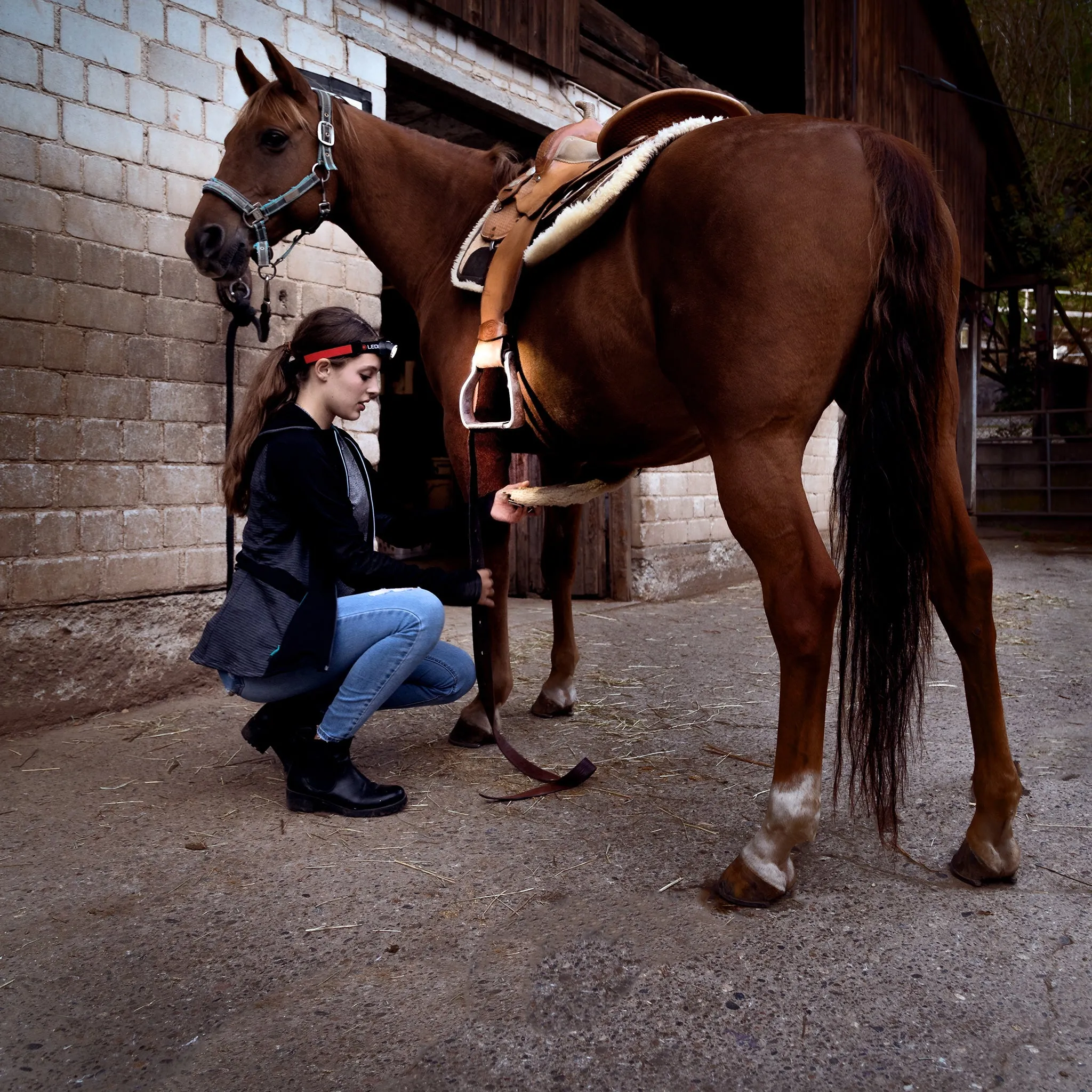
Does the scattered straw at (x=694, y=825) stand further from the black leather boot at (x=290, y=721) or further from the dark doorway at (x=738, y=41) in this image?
the dark doorway at (x=738, y=41)

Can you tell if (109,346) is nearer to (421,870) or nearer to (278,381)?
(278,381)

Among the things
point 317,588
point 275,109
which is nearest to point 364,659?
point 317,588

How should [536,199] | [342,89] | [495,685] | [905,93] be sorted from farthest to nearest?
[905,93] < [342,89] < [495,685] < [536,199]

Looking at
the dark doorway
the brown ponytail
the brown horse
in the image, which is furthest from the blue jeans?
the dark doorway

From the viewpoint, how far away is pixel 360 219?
3113mm

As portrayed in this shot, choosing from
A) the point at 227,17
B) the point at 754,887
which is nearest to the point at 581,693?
the point at 754,887

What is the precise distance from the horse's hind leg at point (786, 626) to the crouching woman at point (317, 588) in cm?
80

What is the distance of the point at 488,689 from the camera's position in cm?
256

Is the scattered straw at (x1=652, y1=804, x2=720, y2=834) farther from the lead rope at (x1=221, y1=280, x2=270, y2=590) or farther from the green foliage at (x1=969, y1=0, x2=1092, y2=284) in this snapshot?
the green foliage at (x1=969, y1=0, x2=1092, y2=284)

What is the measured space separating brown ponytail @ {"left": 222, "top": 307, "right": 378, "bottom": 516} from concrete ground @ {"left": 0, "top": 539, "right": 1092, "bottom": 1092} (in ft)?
3.08

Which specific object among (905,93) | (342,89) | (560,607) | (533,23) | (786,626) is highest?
(905,93)

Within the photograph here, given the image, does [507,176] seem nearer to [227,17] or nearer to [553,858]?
[227,17]

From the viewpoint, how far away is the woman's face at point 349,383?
7.72ft

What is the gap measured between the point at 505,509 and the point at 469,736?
98cm
